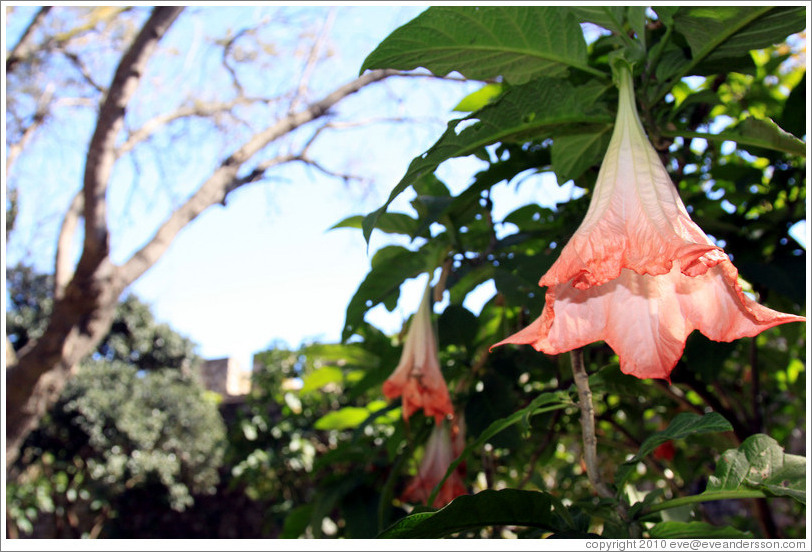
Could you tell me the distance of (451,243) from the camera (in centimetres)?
78

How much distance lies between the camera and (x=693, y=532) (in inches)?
18.8

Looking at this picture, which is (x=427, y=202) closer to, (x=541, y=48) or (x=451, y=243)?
(x=451, y=243)

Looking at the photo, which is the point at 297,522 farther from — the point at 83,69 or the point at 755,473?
the point at 83,69

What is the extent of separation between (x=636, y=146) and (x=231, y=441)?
10.4 feet

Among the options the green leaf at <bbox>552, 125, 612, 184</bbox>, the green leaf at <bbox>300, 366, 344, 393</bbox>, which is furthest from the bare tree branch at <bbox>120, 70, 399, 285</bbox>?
the green leaf at <bbox>552, 125, 612, 184</bbox>

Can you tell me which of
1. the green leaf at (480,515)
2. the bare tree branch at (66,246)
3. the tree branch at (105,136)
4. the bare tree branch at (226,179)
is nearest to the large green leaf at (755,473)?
the green leaf at (480,515)

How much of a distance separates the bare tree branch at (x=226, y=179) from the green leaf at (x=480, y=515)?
8.67ft

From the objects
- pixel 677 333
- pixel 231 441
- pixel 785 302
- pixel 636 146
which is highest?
pixel 636 146

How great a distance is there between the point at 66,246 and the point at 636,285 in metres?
3.88

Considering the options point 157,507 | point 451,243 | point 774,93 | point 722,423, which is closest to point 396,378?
point 451,243

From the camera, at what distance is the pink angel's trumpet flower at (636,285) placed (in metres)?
0.35

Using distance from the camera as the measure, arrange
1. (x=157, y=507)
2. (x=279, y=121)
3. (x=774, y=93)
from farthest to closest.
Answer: (x=157, y=507)
(x=279, y=121)
(x=774, y=93)

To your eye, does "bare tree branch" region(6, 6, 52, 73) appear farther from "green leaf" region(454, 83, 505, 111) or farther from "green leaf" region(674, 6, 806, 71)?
"green leaf" region(674, 6, 806, 71)

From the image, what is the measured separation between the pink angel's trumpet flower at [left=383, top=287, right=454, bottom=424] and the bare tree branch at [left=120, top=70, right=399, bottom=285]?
238 centimetres
